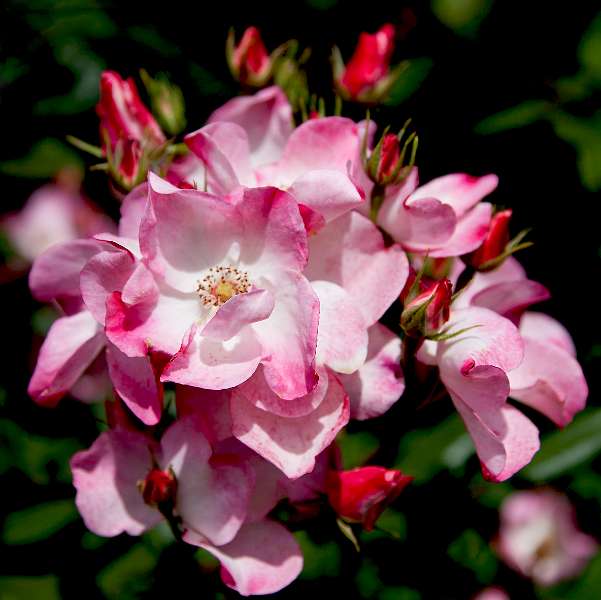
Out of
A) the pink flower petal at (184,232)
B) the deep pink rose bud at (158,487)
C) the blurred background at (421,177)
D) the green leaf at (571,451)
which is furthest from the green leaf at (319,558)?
the pink flower petal at (184,232)

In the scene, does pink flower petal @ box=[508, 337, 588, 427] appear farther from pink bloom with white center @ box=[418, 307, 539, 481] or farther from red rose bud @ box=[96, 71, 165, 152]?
red rose bud @ box=[96, 71, 165, 152]

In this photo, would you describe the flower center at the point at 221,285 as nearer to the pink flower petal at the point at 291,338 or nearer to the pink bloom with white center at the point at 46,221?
the pink flower petal at the point at 291,338

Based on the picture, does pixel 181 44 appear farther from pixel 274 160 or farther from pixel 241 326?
pixel 241 326

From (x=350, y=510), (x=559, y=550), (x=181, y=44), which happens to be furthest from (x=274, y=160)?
(x=559, y=550)

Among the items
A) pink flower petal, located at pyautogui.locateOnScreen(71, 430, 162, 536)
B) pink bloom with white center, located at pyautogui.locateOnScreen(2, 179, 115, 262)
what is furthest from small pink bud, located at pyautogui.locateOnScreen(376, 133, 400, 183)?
pink bloom with white center, located at pyautogui.locateOnScreen(2, 179, 115, 262)

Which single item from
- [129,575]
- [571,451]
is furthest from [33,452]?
[571,451]

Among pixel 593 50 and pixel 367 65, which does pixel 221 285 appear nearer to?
pixel 367 65
